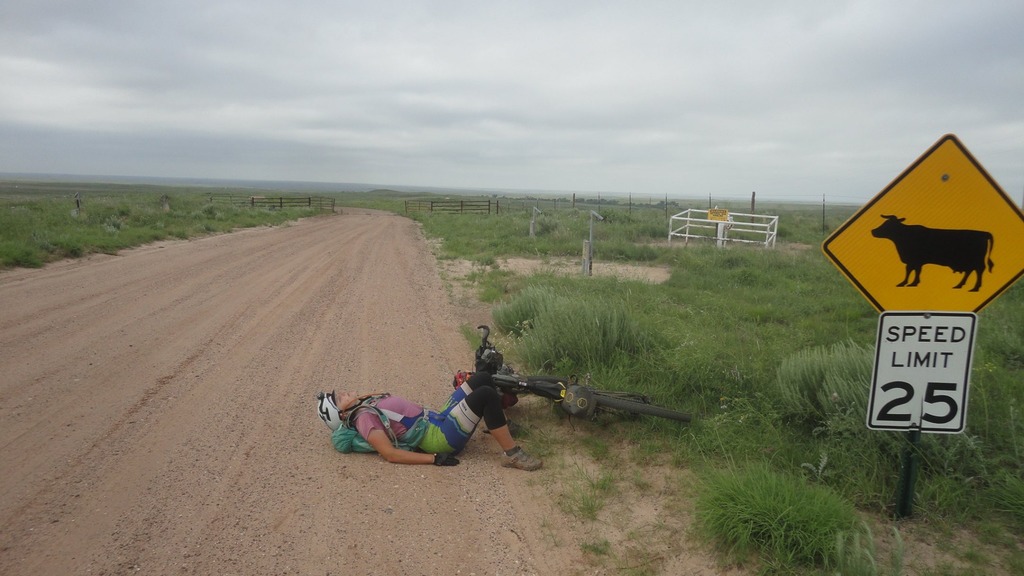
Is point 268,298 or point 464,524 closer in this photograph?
point 464,524

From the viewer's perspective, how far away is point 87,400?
5258mm

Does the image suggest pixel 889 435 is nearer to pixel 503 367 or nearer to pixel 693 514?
pixel 693 514

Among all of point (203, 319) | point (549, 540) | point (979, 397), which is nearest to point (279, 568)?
point (549, 540)

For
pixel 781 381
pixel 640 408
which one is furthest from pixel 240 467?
pixel 781 381

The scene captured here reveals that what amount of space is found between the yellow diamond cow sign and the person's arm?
2.95 meters

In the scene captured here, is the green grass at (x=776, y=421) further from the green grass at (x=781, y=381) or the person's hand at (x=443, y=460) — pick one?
the person's hand at (x=443, y=460)

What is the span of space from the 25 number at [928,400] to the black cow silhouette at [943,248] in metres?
0.53

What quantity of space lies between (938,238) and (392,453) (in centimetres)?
349

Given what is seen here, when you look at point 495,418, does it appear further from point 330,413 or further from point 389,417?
point 330,413

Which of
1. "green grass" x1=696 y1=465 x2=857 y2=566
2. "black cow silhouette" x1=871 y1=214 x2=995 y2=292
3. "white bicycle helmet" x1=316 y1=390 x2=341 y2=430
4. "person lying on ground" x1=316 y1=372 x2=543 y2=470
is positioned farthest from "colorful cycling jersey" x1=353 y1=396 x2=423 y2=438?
"black cow silhouette" x1=871 y1=214 x2=995 y2=292

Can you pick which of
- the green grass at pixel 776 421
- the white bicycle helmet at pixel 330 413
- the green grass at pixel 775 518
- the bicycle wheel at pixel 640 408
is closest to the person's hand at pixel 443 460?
the green grass at pixel 776 421

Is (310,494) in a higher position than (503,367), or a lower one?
lower

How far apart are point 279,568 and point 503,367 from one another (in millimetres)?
2208

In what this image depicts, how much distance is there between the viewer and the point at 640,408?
14.5 feet
